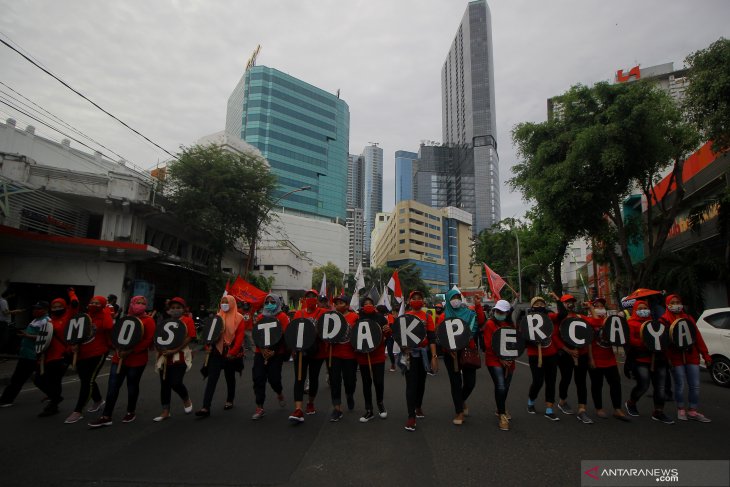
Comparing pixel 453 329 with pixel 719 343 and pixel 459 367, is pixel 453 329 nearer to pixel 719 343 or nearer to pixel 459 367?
pixel 459 367

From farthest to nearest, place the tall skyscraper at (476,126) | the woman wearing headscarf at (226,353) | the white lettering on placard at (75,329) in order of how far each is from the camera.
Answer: the tall skyscraper at (476,126) → the woman wearing headscarf at (226,353) → the white lettering on placard at (75,329)

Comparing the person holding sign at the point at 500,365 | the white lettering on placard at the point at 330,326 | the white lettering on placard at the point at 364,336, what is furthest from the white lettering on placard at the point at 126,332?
the person holding sign at the point at 500,365

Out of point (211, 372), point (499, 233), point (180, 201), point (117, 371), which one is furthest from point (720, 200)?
point (499, 233)

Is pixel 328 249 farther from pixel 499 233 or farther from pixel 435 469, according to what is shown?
pixel 435 469

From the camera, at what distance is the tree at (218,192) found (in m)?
21.0

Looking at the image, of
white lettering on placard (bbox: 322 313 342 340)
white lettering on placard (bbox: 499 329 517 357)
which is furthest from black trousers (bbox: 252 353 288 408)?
white lettering on placard (bbox: 499 329 517 357)

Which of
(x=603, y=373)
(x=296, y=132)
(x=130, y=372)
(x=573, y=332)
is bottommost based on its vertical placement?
(x=130, y=372)

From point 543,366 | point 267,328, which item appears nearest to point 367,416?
point 267,328

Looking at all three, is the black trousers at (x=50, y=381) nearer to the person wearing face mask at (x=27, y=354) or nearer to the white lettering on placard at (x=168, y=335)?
the person wearing face mask at (x=27, y=354)

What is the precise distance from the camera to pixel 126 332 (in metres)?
6.09

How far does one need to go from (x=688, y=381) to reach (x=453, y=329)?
11.9 feet

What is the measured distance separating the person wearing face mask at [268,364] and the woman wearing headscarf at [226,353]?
1.34ft

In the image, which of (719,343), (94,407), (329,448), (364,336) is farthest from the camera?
(719,343)

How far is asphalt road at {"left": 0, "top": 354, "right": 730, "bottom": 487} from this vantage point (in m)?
4.09
